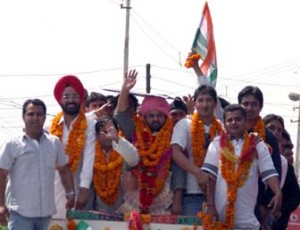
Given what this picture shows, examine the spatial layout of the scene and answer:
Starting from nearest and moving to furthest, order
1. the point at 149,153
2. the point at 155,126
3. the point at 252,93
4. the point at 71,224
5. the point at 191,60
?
the point at 71,224
the point at 149,153
the point at 155,126
the point at 252,93
the point at 191,60

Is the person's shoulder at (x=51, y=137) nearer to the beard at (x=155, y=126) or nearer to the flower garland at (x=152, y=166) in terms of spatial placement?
the flower garland at (x=152, y=166)

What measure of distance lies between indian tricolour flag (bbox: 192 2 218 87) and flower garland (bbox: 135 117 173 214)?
1763mm

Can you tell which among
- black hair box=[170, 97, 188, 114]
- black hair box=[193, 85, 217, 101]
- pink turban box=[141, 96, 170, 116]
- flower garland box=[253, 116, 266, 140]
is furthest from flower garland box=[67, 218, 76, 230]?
flower garland box=[253, 116, 266, 140]

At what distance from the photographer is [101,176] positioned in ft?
31.8

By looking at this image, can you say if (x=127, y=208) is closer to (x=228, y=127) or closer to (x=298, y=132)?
(x=228, y=127)

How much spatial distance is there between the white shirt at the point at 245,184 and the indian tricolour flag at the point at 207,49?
6.56 ft

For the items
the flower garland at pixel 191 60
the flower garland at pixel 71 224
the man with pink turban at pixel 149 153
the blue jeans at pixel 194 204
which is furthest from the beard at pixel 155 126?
the flower garland at pixel 71 224

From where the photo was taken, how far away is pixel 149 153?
31.4ft

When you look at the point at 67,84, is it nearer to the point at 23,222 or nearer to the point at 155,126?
the point at 155,126

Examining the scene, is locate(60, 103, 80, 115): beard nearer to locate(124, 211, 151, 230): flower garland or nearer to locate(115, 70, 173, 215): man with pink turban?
locate(115, 70, 173, 215): man with pink turban

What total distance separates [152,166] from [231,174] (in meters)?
0.86

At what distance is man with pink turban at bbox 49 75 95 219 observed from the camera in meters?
9.57

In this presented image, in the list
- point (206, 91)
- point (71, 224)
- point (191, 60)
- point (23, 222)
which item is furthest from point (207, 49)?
point (23, 222)

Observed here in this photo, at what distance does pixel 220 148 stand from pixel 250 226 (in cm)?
79
